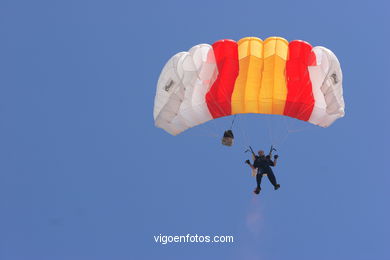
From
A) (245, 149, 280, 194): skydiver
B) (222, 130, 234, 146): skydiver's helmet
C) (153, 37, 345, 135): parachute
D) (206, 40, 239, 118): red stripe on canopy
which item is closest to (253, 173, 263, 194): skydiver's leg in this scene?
(245, 149, 280, 194): skydiver

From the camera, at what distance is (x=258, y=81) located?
27.9 metres

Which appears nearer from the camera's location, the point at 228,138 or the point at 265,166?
the point at 265,166

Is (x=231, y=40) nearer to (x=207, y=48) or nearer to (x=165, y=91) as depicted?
(x=207, y=48)

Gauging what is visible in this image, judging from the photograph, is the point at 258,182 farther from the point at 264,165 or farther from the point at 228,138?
the point at 228,138

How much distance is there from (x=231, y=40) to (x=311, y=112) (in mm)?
3634

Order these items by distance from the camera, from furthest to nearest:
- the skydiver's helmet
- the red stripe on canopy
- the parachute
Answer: the skydiver's helmet
the red stripe on canopy
the parachute

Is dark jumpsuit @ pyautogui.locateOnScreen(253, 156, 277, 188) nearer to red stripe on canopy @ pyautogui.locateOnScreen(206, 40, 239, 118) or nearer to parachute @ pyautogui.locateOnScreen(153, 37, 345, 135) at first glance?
parachute @ pyautogui.locateOnScreen(153, 37, 345, 135)

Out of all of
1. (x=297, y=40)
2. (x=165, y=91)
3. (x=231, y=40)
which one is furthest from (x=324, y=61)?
(x=165, y=91)

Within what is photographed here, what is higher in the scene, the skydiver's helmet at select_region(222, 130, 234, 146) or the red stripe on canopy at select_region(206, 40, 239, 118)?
the red stripe on canopy at select_region(206, 40, 239, 118)

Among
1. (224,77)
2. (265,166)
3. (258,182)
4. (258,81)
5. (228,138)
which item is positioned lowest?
(258,182)

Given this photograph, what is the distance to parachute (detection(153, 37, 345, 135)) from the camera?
27766mm

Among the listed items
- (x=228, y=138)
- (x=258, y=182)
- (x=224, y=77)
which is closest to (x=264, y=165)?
(x=258, y=182)

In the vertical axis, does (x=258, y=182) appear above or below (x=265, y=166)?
below

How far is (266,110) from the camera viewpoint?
1105 inches
